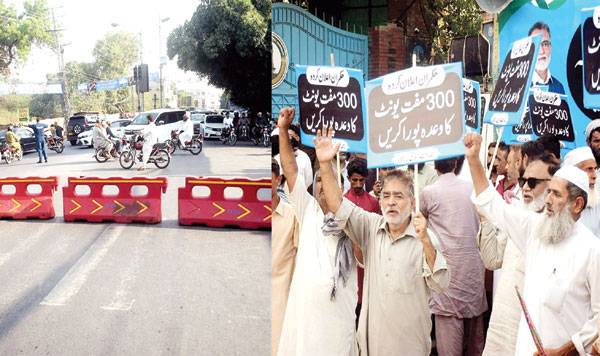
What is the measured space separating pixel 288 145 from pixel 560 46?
Answer: 824 mm

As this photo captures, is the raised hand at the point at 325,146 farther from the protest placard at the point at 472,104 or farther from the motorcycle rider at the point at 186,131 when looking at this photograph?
the motorcycle rider at the point at 186,131

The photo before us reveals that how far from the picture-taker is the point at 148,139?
6.32m

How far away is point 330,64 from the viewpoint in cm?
176

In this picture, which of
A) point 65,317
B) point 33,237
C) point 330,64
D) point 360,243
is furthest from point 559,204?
point 33,237

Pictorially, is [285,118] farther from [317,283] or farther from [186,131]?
[186,131]

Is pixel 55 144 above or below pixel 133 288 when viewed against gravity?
above

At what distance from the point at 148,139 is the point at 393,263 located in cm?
499

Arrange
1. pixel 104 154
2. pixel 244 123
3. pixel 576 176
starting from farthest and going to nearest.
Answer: pixel 244 123
pixel 104 154
pixel 576 176

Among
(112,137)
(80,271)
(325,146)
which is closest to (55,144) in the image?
(112,137)

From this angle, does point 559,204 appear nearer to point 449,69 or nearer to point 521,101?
point 521,101

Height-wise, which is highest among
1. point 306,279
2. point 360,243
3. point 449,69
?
point 449,69

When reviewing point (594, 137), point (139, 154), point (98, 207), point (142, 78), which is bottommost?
point (98, 207)

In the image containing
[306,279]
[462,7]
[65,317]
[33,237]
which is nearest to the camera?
[462,7]

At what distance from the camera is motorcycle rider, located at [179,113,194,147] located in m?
6.34
